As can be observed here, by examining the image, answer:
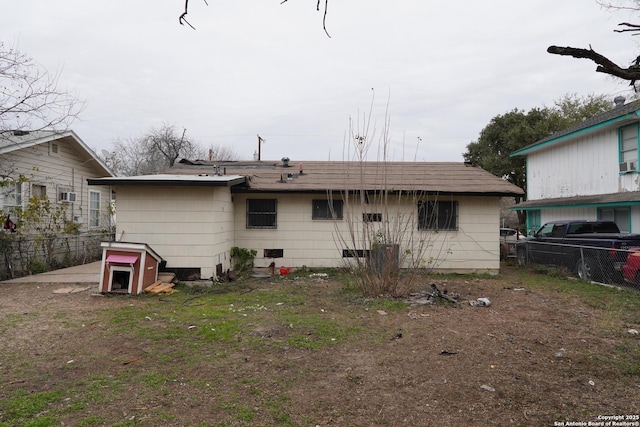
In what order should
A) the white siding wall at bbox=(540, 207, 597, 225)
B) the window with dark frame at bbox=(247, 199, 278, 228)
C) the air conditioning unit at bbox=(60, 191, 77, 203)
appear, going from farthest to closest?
the white siding wall at bbox=(540, 207, 597, 225), the air conditioning unit at bbox=(60, 191, 77, 203), the window with dark frame at bbox=(247, 199, 278, 228)

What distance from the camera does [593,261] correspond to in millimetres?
9828

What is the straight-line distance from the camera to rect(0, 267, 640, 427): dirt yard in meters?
3.34

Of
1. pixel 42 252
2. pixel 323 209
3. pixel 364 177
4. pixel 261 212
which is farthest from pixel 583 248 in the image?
pixel 42 252

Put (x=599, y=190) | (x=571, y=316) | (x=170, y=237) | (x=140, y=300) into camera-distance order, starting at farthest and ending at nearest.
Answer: (x=599, y=190) → (x=170, y=237) → (x=140, y=300) → (x=571, y=316)

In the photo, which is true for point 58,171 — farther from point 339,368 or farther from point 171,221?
point 339,368

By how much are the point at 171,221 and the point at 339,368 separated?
630cm

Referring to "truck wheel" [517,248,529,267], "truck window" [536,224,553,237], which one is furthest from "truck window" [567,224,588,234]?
"truck wheel" [517,248,529,267]

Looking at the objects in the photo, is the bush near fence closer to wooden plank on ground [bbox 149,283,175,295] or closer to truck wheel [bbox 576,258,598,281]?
wooden plank on ground [bbox 149,283,175,295]

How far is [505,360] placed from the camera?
4.60 metres

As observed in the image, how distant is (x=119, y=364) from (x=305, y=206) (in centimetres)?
796

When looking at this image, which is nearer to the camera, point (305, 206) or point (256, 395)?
point (256, 395)

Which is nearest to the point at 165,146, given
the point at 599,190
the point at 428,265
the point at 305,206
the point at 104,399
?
the point at 305,206

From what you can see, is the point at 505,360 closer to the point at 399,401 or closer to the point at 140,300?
the point at 399,401

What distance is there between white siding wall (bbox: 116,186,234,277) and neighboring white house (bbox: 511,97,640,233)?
12.4 meters
